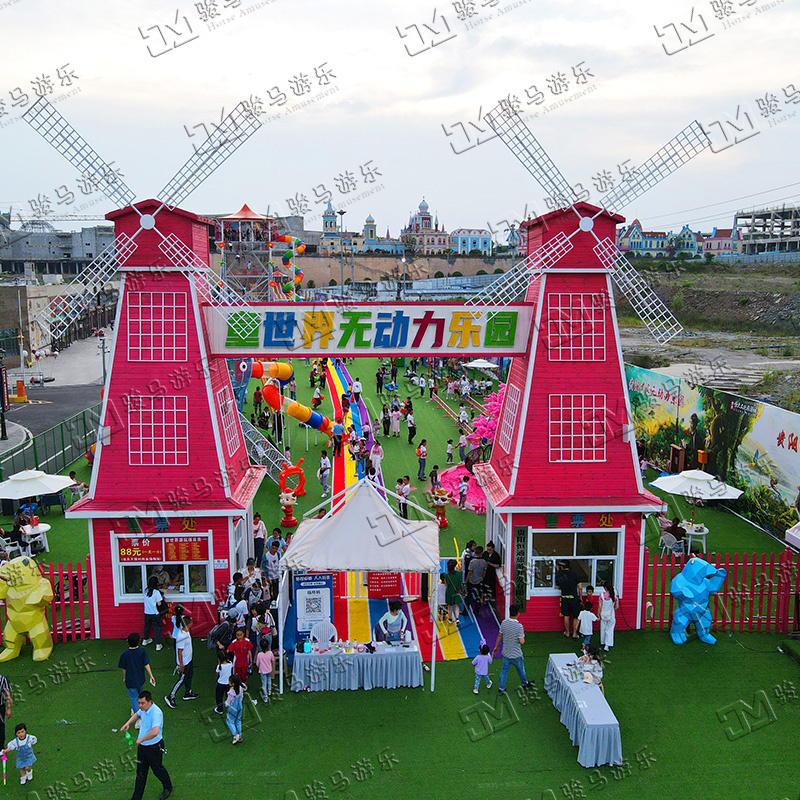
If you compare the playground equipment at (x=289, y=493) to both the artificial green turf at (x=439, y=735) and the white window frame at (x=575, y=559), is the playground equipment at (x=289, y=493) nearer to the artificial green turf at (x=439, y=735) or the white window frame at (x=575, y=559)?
the artificial green turf at (x=439, y=735)

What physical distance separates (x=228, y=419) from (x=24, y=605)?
196 inches

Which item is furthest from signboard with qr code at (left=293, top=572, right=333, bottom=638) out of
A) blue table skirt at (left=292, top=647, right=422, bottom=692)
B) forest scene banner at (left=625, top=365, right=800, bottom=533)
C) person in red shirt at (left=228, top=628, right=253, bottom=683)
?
forest scene banner at (left=625, top=365, right=800, bottom=533)

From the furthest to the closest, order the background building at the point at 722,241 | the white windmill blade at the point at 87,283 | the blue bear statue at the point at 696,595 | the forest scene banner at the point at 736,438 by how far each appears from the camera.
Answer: the background building at the point at 722,241
the forest scene banner at the point at 736,438
the blue bear statue at the point at 696,595
the white windmill blade at the point at 87,283

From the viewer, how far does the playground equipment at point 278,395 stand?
2172 centimetres

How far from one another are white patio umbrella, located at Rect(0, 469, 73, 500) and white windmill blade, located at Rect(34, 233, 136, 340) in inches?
253

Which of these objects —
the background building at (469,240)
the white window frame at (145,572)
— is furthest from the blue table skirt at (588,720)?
the background building at (469,240)

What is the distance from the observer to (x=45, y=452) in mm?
24188

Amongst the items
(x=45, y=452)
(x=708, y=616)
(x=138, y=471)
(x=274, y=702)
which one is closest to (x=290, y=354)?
(x=138, y=471)

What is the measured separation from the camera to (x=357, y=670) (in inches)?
469

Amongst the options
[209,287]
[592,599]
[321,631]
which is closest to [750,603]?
[592,599]

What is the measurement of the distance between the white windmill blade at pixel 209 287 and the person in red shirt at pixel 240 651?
5.47 metres

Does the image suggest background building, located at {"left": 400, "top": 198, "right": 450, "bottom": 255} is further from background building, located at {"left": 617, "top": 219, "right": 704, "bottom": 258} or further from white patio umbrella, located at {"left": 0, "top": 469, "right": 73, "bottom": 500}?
white patio umbrella, located at {"left": 0, "top": 469, "right": 73, "bottom": 500}

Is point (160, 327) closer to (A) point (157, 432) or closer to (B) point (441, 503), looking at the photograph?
(A) point (157, 432)

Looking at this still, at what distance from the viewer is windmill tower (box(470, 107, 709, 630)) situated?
13633mm
